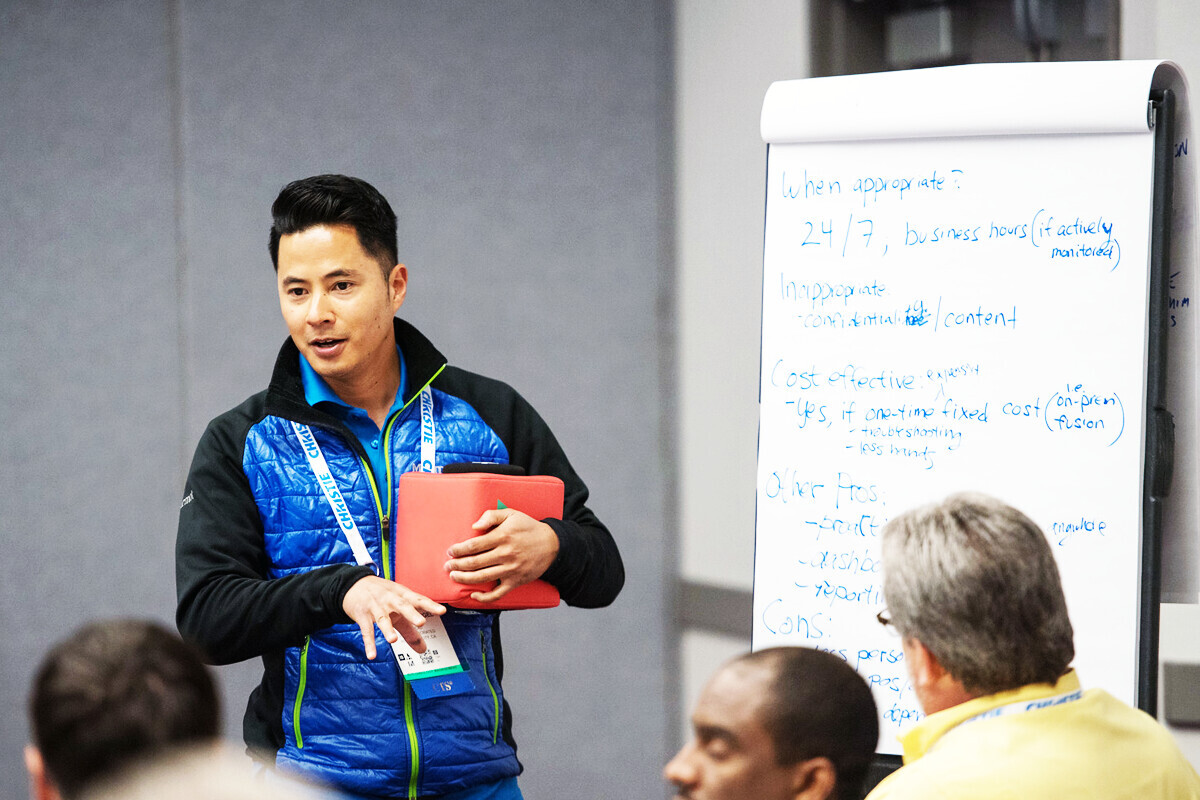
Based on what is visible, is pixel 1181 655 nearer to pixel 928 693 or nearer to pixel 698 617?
pixel 698 617

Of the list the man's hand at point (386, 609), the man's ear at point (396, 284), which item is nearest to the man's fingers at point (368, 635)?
the man's hand at point (386, 609)

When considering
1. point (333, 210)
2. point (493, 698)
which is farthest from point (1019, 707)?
point (333, 210)

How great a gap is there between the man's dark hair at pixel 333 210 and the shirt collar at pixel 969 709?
1114mm

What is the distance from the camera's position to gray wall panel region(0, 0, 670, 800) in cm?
313

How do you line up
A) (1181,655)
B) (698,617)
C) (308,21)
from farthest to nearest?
1. (698,617)
2. (308,21)
3. (1181,655)

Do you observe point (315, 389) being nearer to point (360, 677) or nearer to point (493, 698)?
point (360, 677)

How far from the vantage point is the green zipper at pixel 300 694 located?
5.71ft

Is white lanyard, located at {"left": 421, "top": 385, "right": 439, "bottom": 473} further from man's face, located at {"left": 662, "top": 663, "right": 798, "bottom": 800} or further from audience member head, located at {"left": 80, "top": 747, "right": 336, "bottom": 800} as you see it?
audience member head, located at {"left": 80, "top": 747, "right": 336, "bottom": 800}

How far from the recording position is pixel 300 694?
5.77 ft

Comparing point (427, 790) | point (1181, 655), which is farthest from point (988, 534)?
point (1181, 655)

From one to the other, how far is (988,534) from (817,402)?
80 centimetres

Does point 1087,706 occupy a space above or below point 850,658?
above

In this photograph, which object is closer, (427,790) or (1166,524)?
(427,790)

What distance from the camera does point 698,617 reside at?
372 cm
